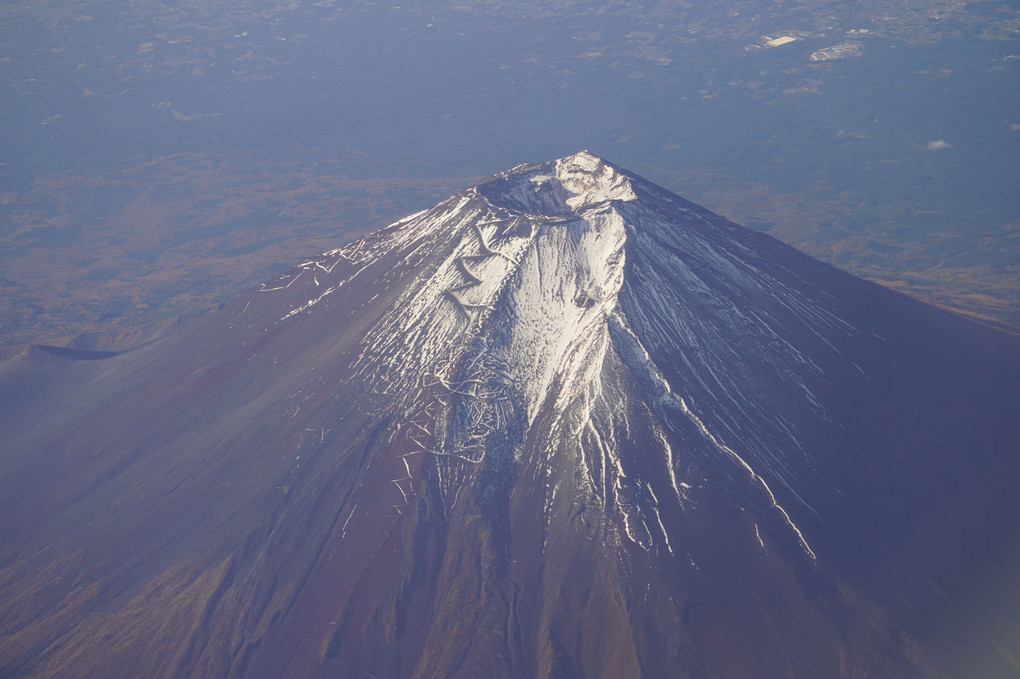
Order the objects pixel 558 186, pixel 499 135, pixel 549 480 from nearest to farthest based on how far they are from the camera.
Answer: pixel 549 480 → pixel 558 186 → pixel 499 135

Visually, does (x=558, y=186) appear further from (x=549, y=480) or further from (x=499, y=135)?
(x=499, y=135)

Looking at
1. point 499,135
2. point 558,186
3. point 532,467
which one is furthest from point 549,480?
point 499,135

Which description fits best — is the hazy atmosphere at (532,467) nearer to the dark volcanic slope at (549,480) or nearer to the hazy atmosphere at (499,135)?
the dark volcanic slope at (549,480)

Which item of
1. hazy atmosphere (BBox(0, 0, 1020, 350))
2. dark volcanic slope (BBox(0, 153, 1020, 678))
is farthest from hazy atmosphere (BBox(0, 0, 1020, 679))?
hazy atmosphere (BBox(0, 0, 1020, 350))

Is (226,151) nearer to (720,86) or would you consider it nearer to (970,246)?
(720,86)

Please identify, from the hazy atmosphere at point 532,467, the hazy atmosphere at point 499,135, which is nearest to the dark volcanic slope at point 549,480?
the hazy atmosphere at point 532,467

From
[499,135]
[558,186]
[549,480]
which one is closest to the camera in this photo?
[549,480]
